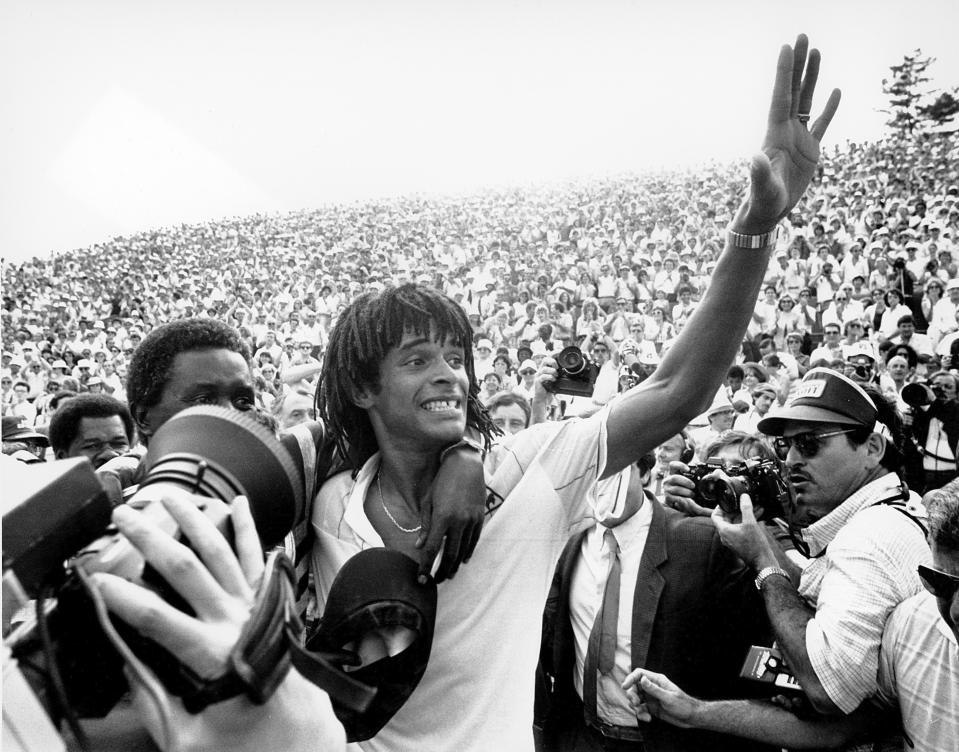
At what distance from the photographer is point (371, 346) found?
1546mm

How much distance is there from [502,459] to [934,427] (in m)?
4.44

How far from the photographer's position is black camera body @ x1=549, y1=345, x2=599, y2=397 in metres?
2.52

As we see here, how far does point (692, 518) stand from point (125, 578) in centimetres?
196

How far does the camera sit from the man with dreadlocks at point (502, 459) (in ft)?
4.49

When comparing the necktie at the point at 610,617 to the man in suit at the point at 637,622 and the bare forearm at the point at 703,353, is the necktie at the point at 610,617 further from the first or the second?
Answer: the bare forearm at the point at 703,353

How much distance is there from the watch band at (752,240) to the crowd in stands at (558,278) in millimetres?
4222

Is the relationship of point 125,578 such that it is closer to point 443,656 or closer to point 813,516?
point 443,656

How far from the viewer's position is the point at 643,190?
14586 mm

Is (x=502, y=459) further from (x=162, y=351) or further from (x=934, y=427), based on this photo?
(x=934, y=427)

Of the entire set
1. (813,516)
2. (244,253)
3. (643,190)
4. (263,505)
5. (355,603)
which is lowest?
(355,603)

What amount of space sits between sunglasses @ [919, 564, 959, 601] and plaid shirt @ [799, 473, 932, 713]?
0.29 metres

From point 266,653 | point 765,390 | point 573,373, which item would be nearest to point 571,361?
point 573,373

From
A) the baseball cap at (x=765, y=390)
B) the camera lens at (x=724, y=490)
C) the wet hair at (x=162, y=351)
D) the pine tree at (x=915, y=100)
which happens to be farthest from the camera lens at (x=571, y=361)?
the pine tree at (x=915, y=100)

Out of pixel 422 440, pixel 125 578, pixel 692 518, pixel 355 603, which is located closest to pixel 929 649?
pixel 692 518
